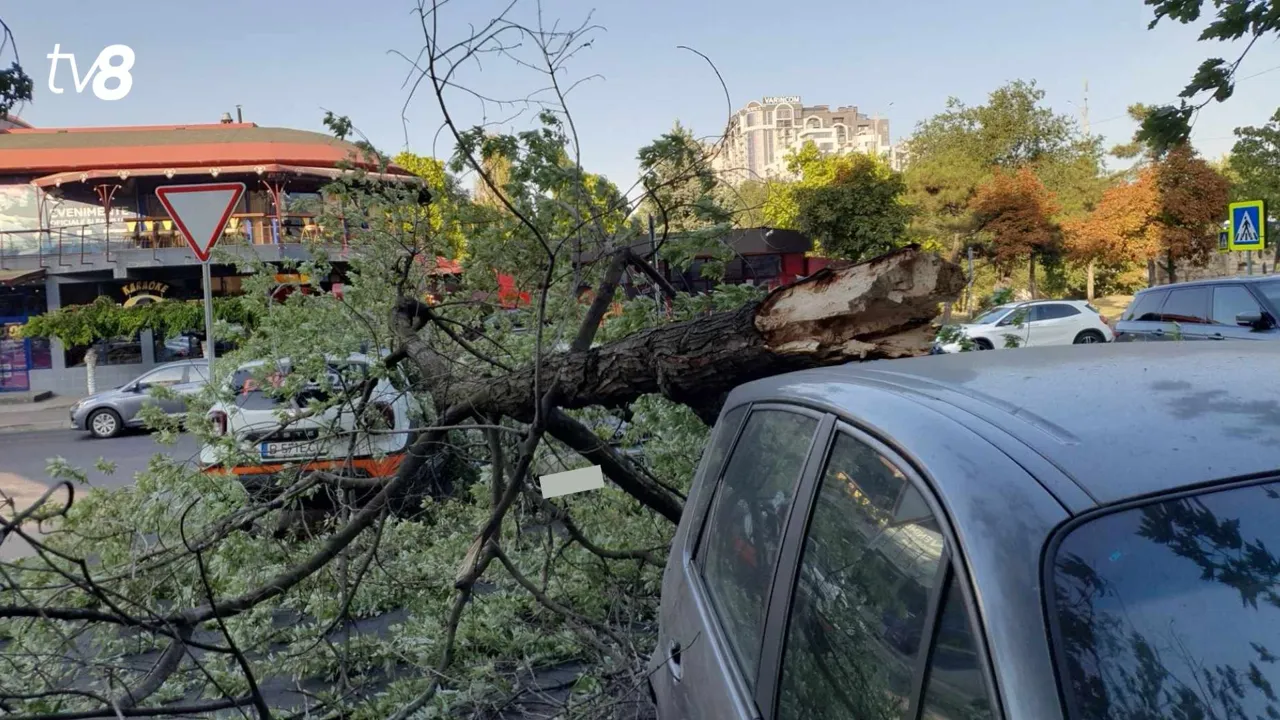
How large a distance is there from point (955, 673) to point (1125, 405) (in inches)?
21.1

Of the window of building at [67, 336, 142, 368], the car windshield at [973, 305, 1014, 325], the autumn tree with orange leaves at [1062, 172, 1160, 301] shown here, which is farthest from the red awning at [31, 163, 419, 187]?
the autumn tree with orange leaves at [1062, 172, 1160, 301]

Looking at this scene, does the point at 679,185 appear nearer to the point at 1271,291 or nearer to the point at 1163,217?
the point at 1271,291

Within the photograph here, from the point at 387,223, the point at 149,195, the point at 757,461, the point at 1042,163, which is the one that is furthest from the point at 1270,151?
the point at 149,195

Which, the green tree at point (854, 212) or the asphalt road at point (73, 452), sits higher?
the green tree at point (854, 212)

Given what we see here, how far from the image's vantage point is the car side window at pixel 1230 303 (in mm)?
10758

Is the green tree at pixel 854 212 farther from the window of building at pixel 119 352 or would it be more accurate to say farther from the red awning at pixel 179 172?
the window of building at pixel 119 352

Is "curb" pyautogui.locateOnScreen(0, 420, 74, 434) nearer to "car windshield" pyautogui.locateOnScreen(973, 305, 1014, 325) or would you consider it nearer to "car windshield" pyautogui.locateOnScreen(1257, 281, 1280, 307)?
"car windshield" pyautogui.locateOnScreen(973, 305, 1014, 325)

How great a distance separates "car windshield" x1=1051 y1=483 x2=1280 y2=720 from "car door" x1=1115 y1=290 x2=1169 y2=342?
12.4m

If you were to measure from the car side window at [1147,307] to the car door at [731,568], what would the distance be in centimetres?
1217

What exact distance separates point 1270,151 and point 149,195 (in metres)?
30.8

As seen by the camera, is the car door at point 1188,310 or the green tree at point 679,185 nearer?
the green tree at point 679,185

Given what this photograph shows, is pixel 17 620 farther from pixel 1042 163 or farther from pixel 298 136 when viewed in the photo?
pixel 1042 163

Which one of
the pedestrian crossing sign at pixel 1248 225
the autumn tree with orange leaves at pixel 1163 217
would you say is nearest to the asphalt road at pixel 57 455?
the pedestrian crossing sign at pixel 1248 225

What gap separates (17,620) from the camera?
4109mm
